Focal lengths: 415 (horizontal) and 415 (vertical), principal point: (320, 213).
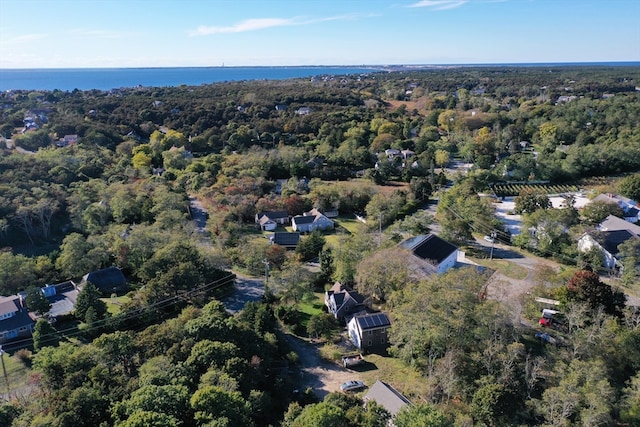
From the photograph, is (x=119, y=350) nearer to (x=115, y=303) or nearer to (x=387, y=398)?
(x=115, y=303)

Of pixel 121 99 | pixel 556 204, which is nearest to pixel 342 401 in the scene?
pixel 556 204

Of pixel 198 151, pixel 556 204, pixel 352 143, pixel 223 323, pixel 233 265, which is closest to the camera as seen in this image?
pixel 223 323

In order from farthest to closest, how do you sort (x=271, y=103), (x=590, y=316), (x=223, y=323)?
(x=271, y=103), (x=590, y=316), (x=223, y=323)

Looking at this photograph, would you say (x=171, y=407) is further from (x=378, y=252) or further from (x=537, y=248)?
(x=537, y=248)

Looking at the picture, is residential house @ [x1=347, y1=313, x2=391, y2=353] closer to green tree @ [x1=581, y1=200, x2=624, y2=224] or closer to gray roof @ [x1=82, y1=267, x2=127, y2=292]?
gray roof @ [x1=82, y1=267, x2=127, y2=292]

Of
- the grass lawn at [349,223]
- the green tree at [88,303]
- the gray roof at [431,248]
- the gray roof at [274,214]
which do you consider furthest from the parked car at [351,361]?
the gray roof at [274,214]

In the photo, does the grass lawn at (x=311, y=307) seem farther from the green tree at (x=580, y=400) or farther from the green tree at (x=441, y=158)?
the green tree at (x=441, y=158)

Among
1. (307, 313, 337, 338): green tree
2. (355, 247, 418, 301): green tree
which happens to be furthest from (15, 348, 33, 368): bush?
(355, 247, 418, 301): green tree
